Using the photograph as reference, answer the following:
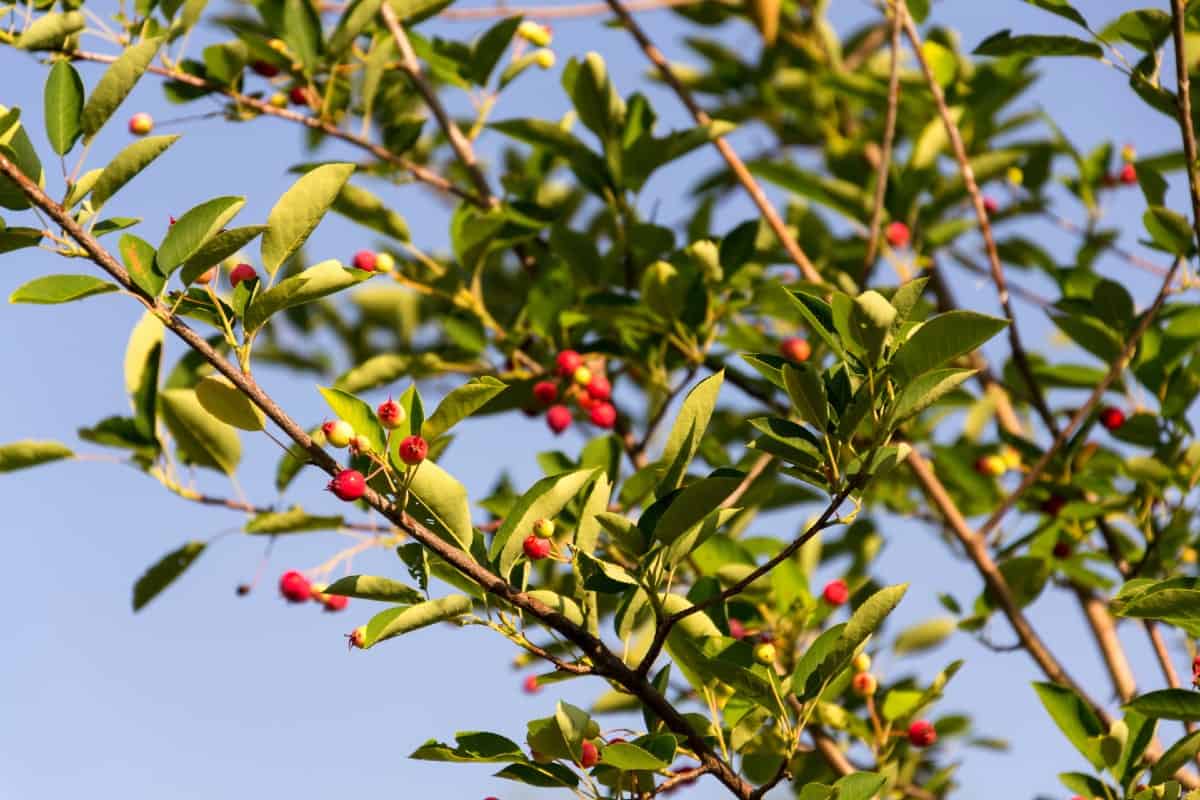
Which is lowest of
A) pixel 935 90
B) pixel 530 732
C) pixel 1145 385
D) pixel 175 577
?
pixel 530 732

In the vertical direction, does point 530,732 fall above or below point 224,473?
below

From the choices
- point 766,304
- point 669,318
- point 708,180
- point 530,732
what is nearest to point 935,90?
point 766,304

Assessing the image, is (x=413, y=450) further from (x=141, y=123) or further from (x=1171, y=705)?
(x=141, y=123)

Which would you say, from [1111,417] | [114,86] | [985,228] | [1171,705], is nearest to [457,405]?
[114,86]

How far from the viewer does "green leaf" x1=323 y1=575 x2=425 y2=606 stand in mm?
1763

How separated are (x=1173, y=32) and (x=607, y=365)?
162 cm

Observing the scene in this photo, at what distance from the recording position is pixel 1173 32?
234 cm

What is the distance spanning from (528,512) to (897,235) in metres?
2.15

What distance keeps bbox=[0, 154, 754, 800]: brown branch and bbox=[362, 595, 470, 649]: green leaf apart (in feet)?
0.14

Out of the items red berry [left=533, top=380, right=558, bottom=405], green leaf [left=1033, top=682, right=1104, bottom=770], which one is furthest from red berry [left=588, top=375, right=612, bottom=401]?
green leaf [left=1033, top=682, right=1104, bottom=770]

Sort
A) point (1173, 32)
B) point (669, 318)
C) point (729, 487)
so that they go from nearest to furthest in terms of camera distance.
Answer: point (729, 487), point (1173, 32), point (669, 318)

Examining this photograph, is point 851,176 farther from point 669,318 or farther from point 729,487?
point 729,487

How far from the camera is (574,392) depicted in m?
3.24

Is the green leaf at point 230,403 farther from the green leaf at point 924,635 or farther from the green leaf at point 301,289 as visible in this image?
the green leaf at point 924,635
